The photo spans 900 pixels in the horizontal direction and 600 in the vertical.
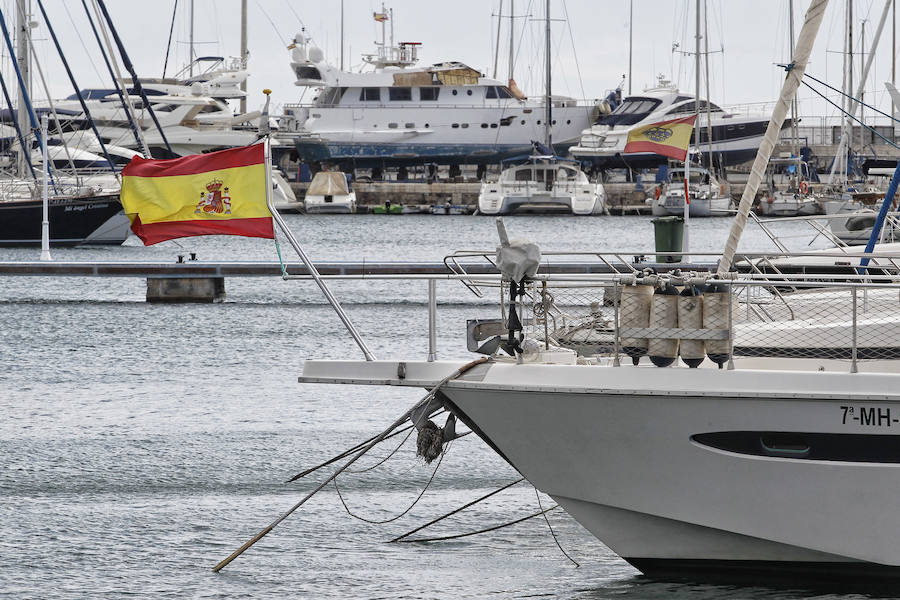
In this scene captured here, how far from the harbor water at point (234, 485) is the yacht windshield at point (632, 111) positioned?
76937 mm

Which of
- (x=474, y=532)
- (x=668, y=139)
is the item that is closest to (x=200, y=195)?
(x=474, y=532)

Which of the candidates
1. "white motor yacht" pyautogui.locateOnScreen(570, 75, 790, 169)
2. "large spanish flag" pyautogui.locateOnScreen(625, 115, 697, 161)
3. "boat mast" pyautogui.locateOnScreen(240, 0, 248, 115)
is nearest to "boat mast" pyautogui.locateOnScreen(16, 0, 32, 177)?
"large spanish flag" pyautogui.locateOnScreen(625, 115, 697, 161)

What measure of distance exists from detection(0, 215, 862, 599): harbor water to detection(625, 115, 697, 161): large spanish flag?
5978mm

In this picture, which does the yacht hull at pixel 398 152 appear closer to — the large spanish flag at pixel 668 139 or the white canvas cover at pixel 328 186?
the white canvas cover at pixel 328 186

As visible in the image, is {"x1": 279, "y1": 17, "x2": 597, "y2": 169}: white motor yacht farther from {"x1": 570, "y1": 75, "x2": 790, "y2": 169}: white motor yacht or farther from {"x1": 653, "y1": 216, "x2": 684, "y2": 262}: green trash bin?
{"x1": 653, "y1": 216, "x2": 684, "y2": 262}: green trash bin

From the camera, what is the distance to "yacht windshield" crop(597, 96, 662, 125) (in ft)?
341

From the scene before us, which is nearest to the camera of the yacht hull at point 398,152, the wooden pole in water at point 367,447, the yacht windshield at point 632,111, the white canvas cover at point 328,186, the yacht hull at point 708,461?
the yacht hull at point 708,461

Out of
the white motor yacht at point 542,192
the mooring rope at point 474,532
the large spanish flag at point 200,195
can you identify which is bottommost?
the mooring rope at point 474,532

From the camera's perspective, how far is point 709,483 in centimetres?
946

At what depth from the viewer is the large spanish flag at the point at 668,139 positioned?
30.2 meters

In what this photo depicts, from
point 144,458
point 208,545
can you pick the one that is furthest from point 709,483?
point 144,458

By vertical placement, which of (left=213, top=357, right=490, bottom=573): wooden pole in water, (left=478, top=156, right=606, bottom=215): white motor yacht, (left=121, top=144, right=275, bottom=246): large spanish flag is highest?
(left=478, top=156, right=606, bottom=215): white motor yacht

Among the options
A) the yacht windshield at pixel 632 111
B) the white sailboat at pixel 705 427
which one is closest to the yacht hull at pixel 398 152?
the yacht windshield at pixel 632 111

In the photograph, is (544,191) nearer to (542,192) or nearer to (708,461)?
(542,192)
